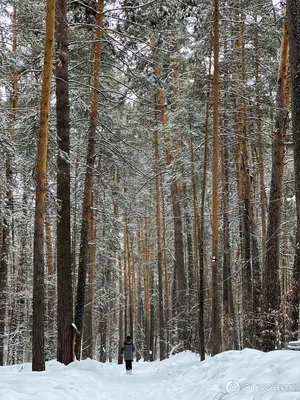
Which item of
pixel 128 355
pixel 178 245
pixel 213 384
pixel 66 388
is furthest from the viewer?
pixel 178 245

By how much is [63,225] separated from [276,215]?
16.9 feet

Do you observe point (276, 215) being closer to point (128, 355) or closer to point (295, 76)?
point (295, 76)

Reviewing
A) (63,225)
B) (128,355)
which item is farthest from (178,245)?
(63,225)

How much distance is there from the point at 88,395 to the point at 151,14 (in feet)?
31.9

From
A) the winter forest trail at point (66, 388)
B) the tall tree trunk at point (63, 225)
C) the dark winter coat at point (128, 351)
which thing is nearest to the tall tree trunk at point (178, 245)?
the dark winter coat at point (128, 351)

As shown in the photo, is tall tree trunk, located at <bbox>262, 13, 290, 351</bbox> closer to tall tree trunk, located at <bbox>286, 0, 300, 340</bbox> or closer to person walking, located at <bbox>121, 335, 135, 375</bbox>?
Result: tall tree trunk, located at <bbox>286, 0, 300, 340</bbox>

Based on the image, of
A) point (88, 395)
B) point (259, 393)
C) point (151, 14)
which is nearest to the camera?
point (259, 393)

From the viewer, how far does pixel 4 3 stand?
1032cm

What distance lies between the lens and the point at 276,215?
988 centimetres

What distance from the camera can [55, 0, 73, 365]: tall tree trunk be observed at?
9.67 m

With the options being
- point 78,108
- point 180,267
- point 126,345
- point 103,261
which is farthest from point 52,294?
point 78,108

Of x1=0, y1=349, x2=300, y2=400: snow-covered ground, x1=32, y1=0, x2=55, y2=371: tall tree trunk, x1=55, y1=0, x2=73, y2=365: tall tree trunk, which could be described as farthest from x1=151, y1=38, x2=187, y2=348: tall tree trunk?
x1=32, y1=0, x2=55, y2=371: tall tree trunk

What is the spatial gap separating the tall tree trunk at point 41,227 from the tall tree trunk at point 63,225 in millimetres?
1075

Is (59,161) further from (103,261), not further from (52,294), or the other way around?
(52,294)
